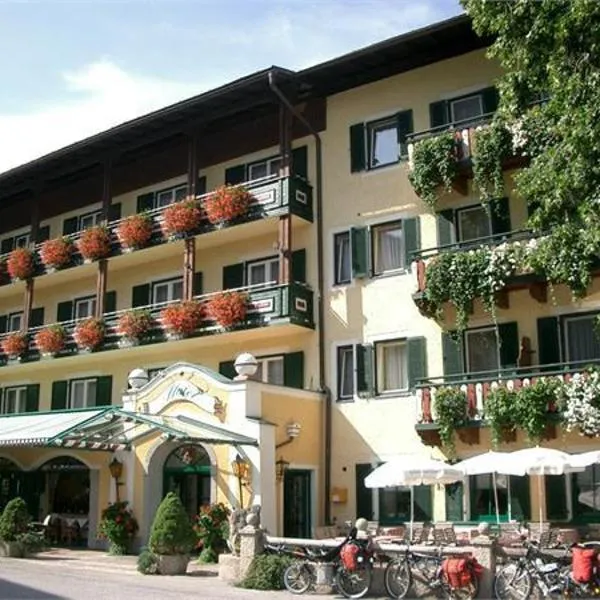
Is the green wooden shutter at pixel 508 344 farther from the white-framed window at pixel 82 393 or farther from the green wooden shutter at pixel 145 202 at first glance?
the white-framed window at pixel 82 393

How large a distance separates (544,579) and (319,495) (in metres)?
9.80

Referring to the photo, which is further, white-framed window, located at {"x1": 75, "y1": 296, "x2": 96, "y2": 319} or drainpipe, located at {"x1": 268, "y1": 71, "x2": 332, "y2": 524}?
white-framed window, located at {"x1": 75, "y1": 296, "x2": 96, "y2": 319}

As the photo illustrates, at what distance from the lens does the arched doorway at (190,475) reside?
2278 cm

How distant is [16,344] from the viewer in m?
30.6

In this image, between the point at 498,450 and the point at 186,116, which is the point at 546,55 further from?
the point at 186,116

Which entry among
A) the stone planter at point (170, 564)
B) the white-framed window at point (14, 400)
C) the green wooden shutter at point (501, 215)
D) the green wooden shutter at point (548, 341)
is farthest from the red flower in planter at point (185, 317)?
the white-framed window at point (14, 400)

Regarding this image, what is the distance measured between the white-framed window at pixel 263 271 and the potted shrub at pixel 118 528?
295 inches

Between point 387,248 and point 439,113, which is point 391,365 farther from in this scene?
point 439,113

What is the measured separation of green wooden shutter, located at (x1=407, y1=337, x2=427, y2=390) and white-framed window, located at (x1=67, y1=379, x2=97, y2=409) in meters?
12.0

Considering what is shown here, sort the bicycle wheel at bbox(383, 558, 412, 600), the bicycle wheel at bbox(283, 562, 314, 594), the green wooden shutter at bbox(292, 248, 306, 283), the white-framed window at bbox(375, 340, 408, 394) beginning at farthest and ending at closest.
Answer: the green wooden shutter at bbox(292, 248, 306, 283)
the white-framed window at bbox(375, 340, 408, 394)
the bicycle wheel at bbox(283, 562, 314, 594)
the bicycle wheel at bbox(383, 558, 412, 600)

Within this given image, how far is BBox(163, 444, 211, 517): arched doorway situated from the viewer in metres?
22.8

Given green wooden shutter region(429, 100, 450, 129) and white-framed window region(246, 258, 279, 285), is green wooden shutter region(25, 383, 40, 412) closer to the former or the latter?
white-framed window region(246, 258, 279, 285)

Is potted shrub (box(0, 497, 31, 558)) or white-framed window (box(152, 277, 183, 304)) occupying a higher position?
white-framed window (box(152, 277, 183, 304))

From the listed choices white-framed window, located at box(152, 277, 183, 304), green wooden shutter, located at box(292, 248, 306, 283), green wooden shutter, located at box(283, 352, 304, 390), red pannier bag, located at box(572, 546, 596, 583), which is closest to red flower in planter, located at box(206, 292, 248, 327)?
green wooden shutter, located at box(292, 248, 306, 283)
